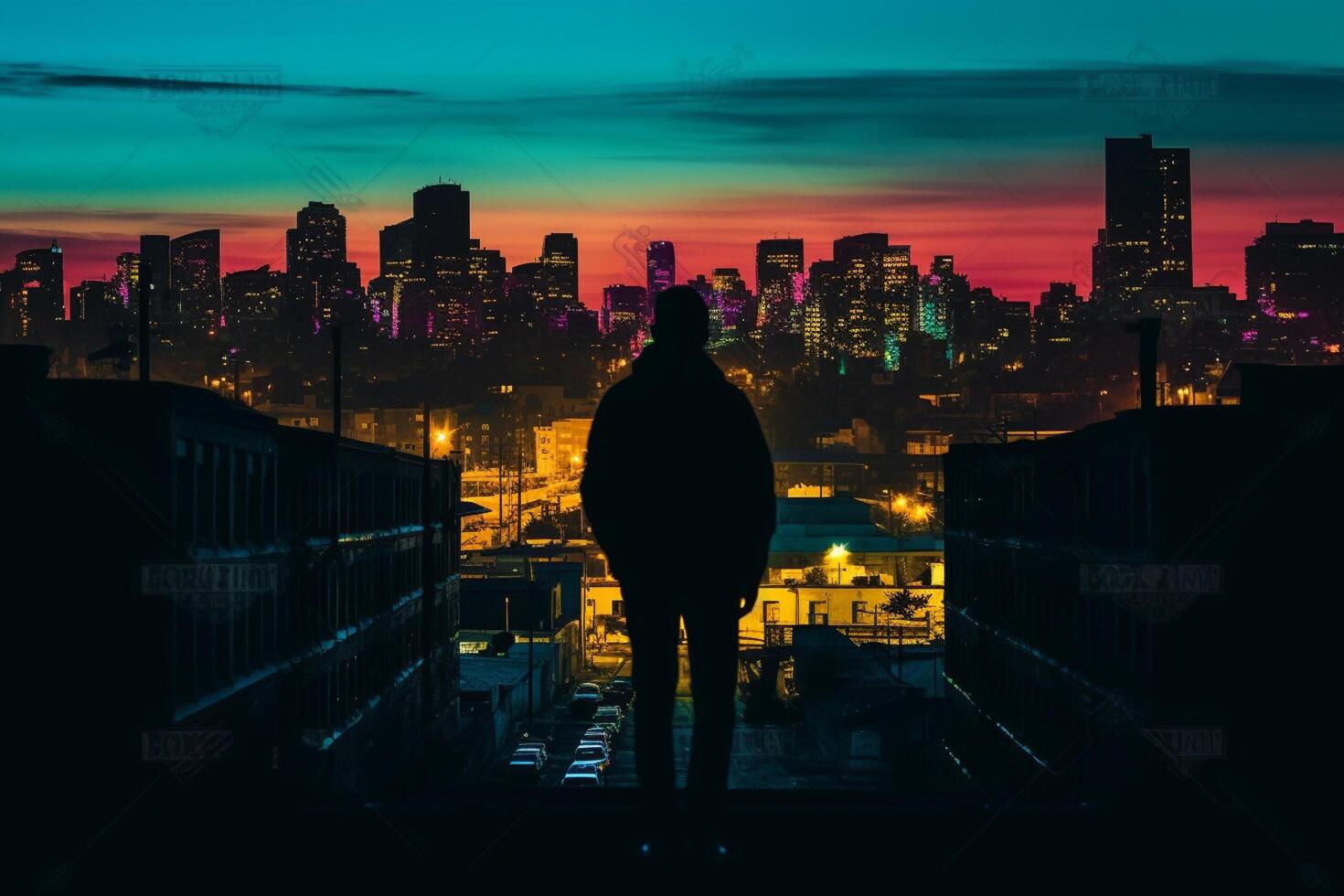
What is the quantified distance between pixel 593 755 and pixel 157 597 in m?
22.3

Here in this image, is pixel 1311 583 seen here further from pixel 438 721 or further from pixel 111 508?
pixel 438 721

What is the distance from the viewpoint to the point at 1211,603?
69.4 ft

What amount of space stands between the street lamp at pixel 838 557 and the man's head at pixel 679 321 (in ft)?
238

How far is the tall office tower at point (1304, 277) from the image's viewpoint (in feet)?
529

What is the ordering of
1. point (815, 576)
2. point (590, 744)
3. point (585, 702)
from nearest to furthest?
point (590, 744)
point (585, 702)
point (815, 576)

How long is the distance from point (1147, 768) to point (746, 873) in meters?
14.9

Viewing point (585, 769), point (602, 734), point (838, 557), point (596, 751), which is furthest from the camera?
point (838, 557)

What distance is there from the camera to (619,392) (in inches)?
316

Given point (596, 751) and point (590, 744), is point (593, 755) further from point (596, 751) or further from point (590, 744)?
point (590, 744)

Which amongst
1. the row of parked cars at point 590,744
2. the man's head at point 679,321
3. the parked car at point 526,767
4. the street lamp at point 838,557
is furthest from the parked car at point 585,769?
the street lamp at point 838,557

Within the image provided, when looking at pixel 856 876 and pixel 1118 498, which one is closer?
pixel 856 876

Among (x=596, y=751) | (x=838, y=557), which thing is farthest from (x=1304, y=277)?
(x=596, y=751)

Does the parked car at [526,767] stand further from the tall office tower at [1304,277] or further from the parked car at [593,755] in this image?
the tall office tower at [1304,277]

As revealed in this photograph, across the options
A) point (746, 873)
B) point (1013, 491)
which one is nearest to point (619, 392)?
point (746, 873)
